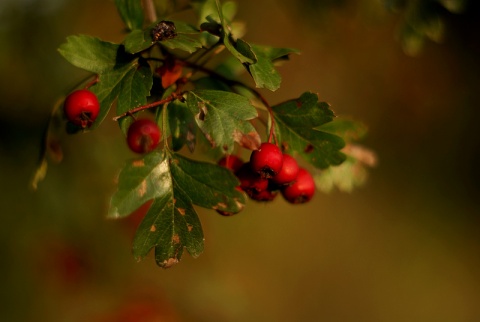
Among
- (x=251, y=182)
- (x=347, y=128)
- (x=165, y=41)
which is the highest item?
(x=165, y=41)

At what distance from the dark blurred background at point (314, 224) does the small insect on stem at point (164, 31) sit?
144 cm

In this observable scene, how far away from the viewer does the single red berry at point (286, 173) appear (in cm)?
93

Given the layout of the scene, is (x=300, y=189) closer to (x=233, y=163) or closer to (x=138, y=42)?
(x=233, y=163)

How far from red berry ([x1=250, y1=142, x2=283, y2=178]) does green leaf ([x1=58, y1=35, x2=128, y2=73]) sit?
26cm

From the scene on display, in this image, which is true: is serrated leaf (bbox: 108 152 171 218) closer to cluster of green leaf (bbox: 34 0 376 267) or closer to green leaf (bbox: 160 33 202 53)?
cluster of green leaf (bbox: 34 0 376 267)

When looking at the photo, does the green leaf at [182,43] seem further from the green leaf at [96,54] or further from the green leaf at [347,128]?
the green leaf at [347,128]

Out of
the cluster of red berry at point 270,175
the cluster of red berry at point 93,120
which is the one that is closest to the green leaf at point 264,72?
the cluster of red berry at point 270,175

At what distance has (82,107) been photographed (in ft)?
2.77

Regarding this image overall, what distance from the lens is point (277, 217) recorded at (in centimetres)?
410

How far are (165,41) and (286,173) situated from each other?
11.7 inches

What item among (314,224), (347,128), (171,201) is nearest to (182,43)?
(171,201)

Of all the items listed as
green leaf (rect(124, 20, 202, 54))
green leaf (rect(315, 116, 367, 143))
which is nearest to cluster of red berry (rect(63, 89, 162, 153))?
green leaf (rect(124, 20, 202, 54))

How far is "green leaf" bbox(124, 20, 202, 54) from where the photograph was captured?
83 centimetres

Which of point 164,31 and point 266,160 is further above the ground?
point 164,31
